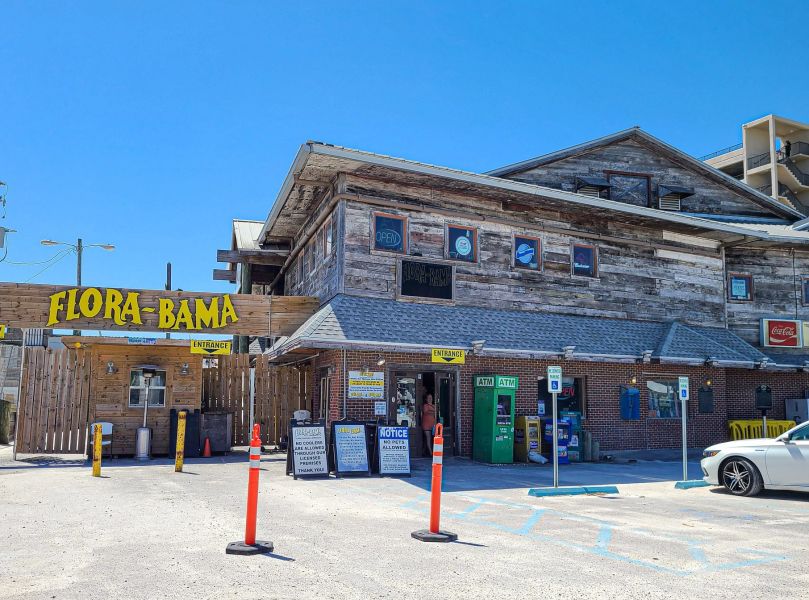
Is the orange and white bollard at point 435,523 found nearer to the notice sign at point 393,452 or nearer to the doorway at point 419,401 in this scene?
the notice sign at point 393,452

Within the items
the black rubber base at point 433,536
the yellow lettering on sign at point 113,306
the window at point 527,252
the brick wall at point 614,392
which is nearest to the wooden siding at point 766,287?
the brick wall at point 614,392

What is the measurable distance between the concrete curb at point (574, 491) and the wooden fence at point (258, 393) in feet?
29.9

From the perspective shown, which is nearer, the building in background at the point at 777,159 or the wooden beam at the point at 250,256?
the wooden beam at the point at 250,256

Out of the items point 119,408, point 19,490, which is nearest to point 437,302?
point 119,408

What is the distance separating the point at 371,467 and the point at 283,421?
254 inches

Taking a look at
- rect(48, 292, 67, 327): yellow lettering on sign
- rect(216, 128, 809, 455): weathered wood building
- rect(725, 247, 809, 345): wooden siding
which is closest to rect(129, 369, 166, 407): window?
rect(48, 292, 67, 327): yellow lettering on sign

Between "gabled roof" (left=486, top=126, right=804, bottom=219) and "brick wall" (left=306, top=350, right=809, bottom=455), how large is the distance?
6.63 m

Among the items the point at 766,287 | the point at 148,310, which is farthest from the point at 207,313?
the point at 766,287

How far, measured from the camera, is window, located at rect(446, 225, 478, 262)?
18812 mm

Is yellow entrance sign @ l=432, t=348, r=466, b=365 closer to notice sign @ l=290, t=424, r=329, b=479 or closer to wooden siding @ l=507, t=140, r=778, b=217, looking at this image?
notice sign @ l=290, t=424, r=329, b=479

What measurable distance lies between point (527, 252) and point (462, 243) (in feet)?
6.87

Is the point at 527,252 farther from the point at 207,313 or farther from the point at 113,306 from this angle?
the point at 113,306

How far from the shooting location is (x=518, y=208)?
786 inches

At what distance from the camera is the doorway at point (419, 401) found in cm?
1745
